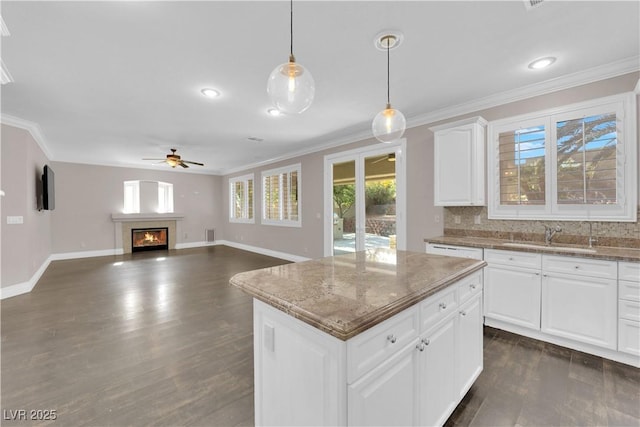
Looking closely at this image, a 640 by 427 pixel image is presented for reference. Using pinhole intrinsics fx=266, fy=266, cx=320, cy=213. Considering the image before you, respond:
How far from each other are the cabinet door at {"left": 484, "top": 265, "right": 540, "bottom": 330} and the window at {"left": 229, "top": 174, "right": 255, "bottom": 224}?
6475 mm

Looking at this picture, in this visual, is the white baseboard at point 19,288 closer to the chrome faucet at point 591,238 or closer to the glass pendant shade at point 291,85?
the glass pendant shade at point 291,85

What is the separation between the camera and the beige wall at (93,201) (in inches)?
271

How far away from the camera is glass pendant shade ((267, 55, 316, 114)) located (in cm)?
150

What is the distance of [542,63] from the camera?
2564 mm

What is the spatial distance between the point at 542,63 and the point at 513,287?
7.27 feet

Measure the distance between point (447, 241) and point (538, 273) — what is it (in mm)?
874

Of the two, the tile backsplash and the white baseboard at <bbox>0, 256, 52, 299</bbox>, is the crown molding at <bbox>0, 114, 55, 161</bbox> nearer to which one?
the white baseboard at <bbox>0, 256, 52, 299</bbox>

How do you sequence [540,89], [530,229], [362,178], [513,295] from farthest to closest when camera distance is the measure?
[362,178] → [530,229] → [540,89] → [513,295]

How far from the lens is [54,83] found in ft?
9.47

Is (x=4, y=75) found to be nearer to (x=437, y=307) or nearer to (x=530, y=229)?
(x=437, y=307)

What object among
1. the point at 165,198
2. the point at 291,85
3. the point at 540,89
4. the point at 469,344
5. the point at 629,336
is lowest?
the point at 629,336

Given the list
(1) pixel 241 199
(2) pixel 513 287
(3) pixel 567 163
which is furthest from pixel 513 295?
(1) pixel 241 199

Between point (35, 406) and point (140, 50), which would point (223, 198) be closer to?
point (140, 50)

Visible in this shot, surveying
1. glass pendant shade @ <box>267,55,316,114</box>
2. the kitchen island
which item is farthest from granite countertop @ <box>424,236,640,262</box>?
glass pendant shade @ <box>267,55,316,114</box>
